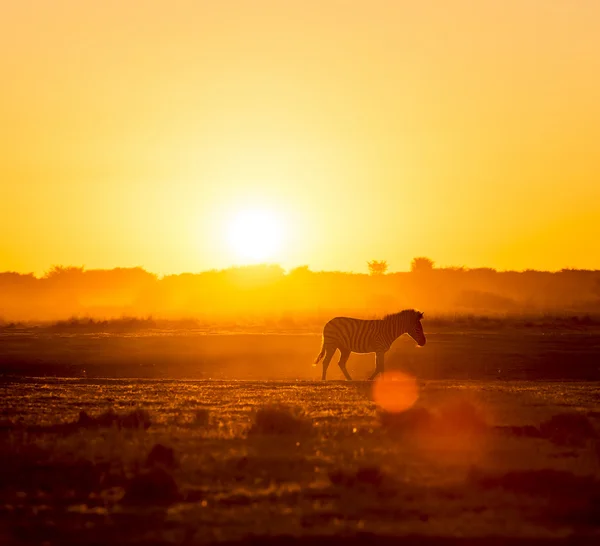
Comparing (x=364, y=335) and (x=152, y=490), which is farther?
(x=364, y=335)

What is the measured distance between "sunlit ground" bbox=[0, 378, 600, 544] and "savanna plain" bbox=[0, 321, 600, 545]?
0.04 m

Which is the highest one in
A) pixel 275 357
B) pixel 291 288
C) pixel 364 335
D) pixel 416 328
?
pixel 291 288

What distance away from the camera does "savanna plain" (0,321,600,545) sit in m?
10.1

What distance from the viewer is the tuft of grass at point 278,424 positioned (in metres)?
16.3

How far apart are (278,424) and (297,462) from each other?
9.00 ft

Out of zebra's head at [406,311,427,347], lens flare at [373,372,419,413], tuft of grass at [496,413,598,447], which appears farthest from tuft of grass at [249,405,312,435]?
zebra's head at [406,311,427,347]

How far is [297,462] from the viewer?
1370cm

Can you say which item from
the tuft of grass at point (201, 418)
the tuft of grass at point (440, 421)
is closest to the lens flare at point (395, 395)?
the tuft of grass at point (440, 421)

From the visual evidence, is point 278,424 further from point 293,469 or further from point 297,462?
point 293,469

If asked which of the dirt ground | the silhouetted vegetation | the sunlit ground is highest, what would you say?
the silhouetted vegetation

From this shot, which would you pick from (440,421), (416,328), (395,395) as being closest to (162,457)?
(440,421)

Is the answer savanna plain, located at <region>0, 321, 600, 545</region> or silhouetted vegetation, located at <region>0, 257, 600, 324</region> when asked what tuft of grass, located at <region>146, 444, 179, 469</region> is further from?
silhouetted vegetation, located at <region>0, 257, 600, 324</region>

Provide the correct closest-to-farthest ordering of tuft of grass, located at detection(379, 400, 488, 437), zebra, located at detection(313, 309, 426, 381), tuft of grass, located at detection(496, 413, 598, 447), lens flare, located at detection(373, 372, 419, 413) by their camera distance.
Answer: tuft of grass, located at detection(496, 413, 598, 447), tuft of grass, located at detection(379, 400, 488, 437), lens flare, located at detection(373, 372, 419, 413), zebra, located at detection(313, 309, 426, 381)

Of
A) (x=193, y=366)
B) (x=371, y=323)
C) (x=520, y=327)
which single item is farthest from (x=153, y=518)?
(x=520, y=327)
